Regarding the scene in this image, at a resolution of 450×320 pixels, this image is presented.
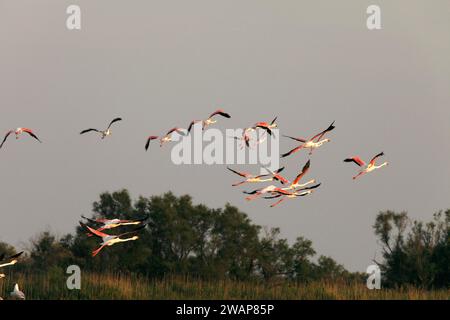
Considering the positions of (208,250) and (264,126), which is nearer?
(264,126)

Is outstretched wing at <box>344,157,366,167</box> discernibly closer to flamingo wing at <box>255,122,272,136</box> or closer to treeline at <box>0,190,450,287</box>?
flamingo wing at <box>255,122,272,136</box>

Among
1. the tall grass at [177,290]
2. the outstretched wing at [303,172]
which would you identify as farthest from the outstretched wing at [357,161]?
the tall grass at [177,290]

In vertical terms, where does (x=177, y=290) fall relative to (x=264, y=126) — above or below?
below

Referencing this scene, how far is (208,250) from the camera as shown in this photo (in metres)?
55.8

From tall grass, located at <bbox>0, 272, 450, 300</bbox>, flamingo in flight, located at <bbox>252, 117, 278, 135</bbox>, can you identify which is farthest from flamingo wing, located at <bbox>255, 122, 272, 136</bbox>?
tall grass, located at <bbox>0, 272, 450, 300</bbox>

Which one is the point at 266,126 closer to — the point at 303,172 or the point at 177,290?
the point at 303,172

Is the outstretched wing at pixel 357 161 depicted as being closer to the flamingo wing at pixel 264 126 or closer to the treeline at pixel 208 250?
the flamingo wing at pixel 264 126

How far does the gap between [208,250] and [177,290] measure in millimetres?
18052

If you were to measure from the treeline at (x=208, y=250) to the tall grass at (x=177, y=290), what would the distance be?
10.1 m

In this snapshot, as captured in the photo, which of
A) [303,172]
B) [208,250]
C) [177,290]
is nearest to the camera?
[303,172]

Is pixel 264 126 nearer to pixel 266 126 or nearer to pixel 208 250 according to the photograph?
pixel 266 126

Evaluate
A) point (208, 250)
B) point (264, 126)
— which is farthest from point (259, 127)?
point (208, 250)

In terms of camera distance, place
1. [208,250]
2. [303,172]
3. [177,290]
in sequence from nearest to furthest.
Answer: [303,172] < [177,290] < [208,250]

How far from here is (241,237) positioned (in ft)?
189
